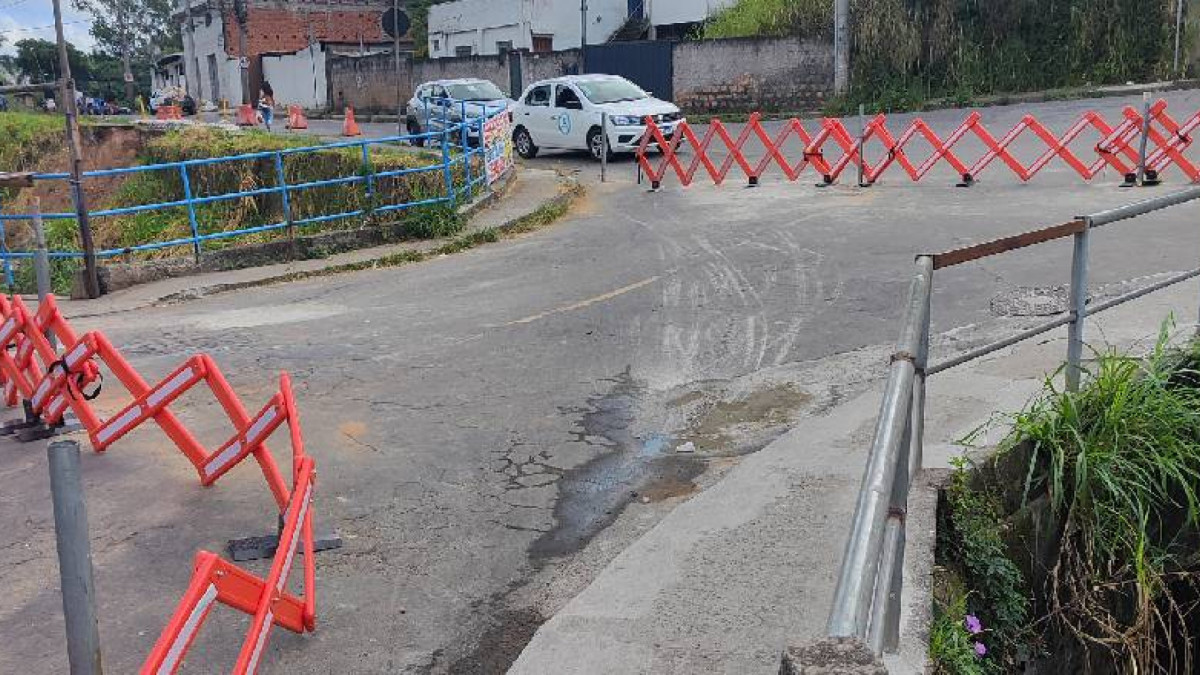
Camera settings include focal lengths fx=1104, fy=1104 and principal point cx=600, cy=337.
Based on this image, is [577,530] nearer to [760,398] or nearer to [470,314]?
[760,398]

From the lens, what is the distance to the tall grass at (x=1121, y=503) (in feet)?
16.4

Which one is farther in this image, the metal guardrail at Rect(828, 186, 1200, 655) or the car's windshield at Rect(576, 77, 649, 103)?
the car's windshield at Rect(576, 77, 649, 103)

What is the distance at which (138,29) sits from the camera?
93750 millimetres

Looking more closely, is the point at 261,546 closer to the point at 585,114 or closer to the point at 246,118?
the point at 585,114

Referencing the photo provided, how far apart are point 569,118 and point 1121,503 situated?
19.8 meters

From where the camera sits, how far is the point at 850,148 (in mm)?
17578

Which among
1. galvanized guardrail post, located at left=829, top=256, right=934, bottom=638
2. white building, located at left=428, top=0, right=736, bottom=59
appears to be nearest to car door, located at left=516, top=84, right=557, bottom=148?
white building, located at left=428, top=0, right=736, bottom=59

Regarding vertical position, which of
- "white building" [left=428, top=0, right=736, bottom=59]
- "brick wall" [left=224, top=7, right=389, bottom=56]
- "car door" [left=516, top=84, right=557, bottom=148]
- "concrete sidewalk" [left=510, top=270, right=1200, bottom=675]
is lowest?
"concrete sidewalk" [left=510, top=270, right=1200, bottom=675]

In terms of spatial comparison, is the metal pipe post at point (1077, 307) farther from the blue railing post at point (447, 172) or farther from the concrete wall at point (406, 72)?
the concrete wall at point (406, 72)

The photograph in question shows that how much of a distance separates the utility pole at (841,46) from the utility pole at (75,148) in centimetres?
2306

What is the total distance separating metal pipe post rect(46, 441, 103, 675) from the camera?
2.94m

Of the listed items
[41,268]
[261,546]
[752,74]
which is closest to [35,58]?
[752,74]

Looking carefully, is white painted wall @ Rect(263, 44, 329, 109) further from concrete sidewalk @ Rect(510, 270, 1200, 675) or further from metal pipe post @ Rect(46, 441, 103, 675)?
metal pipe post @ Rect(46, 441, 103, 675)

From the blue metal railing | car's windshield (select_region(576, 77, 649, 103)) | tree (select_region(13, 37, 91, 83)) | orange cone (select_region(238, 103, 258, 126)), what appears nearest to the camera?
the blue metal railing
